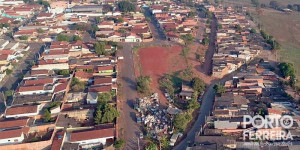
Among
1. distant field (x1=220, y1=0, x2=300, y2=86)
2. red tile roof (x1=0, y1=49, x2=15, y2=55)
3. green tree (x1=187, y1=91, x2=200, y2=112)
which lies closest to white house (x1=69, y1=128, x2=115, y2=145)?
green tree (x1=187, y1=91, x2=200, y2=112)

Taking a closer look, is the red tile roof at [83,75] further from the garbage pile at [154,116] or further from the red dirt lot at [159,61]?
the garbage pile at [154,116]

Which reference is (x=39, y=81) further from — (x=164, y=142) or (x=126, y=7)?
(x=126, y=7)

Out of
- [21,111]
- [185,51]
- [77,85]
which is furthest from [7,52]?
[185,51]

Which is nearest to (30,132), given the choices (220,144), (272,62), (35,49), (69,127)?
(69,127)

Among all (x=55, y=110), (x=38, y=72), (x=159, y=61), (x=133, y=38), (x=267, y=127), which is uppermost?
(x=133, y=38)

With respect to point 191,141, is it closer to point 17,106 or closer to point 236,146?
point 236,146

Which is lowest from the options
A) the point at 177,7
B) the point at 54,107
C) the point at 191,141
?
the point at 191,141
